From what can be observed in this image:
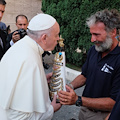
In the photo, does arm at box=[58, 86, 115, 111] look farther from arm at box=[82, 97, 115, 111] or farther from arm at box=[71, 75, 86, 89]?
arm at box=[71, 75, 86, 89]

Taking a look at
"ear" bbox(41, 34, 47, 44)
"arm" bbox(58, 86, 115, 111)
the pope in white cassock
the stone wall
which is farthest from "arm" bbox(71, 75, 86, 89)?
the stone wall

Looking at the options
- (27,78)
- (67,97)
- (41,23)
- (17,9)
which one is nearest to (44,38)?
(41,23)

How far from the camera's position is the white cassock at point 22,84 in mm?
1475

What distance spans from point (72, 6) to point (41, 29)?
419 centimetres

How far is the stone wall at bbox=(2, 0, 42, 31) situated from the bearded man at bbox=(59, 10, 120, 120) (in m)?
7.35

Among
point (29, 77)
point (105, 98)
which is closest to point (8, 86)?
point (29, 77)

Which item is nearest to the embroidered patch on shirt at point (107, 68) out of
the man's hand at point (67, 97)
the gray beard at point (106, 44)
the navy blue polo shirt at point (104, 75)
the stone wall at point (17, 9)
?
the navy blue polo shirt at point (104, 75)

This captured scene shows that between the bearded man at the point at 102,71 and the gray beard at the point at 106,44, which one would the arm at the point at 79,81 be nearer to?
the bearded man at the point at 102,71

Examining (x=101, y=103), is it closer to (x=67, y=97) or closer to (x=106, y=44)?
(x=67, y=97)

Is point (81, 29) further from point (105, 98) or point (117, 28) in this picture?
point (105, 98)

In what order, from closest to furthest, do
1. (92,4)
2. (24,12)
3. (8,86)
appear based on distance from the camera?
(8,86)
(92,4)
(24,12)

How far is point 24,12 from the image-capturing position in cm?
872

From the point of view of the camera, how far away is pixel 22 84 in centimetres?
148

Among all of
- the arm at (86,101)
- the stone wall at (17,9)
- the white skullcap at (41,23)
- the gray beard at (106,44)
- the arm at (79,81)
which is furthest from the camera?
the stone wall at (17,9)
